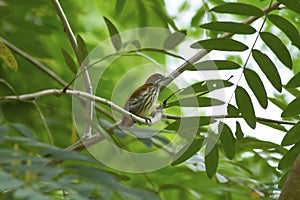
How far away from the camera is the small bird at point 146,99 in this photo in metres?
0.97

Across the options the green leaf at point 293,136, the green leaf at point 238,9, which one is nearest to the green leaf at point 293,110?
the green leaf at point 293,136

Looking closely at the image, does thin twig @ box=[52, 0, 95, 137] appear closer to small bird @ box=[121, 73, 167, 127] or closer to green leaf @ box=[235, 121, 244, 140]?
small bird @ box=[121, 73, 167, 127]

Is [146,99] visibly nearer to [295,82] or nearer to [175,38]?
[175,38]

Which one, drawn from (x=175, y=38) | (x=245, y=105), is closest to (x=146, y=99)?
(x=175, y=38)

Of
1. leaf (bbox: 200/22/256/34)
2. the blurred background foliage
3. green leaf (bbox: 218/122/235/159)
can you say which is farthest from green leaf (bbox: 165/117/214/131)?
the blurred background foliage

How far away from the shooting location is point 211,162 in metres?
0.84

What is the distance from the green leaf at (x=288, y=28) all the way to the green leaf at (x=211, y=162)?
0.19 m

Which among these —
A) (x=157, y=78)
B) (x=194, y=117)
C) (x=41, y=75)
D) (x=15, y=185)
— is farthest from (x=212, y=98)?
(x=41, y=75)

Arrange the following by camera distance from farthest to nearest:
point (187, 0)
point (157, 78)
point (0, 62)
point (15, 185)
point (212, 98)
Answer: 1. point (187, 0)
2. point (0, 62)
3. point (157, 78)
4. point (212, 98)
5. point (15, 185)

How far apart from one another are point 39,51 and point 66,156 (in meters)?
0.74

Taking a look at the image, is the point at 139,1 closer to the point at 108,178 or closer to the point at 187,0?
the point at 187,0

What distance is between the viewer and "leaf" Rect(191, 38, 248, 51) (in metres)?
0.76

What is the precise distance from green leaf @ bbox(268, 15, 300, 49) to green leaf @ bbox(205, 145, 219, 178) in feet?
0.61

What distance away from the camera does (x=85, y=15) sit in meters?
1.40
